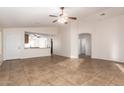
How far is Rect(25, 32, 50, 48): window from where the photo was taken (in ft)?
30.5

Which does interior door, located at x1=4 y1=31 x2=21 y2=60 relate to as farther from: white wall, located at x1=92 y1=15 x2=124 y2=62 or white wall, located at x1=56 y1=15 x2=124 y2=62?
white wall, located at x1=92 y1=15 x2=124 y2=62

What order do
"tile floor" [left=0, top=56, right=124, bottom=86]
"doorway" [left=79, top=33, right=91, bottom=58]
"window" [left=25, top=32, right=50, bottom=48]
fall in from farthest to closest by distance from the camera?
"doorway" [left=79, top=33, right=91, bottom=58] < "window" [left=25, top=32, right=50, bottom=48] < "tile floor" [left=0, top=56, right=124, bottom=86]

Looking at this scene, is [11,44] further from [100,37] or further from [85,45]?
[85,45]

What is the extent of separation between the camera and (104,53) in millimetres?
7562

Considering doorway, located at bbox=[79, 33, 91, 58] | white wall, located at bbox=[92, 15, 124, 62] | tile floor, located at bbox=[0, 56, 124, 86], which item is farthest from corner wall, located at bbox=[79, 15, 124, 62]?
doorway, located at bbox=[79, 33, 91, 58]

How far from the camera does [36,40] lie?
32.6 feet

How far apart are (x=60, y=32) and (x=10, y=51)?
4.75m

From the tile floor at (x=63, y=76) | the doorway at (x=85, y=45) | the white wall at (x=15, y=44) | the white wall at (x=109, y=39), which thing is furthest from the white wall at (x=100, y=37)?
the white wall at (x=15, y=44)

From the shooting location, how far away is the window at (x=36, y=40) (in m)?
9.28

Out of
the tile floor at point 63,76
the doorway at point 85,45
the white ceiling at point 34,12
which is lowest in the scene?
the tile floor at point 63,76

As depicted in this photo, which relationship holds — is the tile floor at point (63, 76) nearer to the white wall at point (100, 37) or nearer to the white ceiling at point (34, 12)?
the white wall at point (100, 37)

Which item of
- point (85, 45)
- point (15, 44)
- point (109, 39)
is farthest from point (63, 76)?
point (85, 45)

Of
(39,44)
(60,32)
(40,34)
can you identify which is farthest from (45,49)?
(60,32)

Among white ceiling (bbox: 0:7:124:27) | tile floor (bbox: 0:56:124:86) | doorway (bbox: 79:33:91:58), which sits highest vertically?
white ceiling (bbox: 0:7:124:27)
